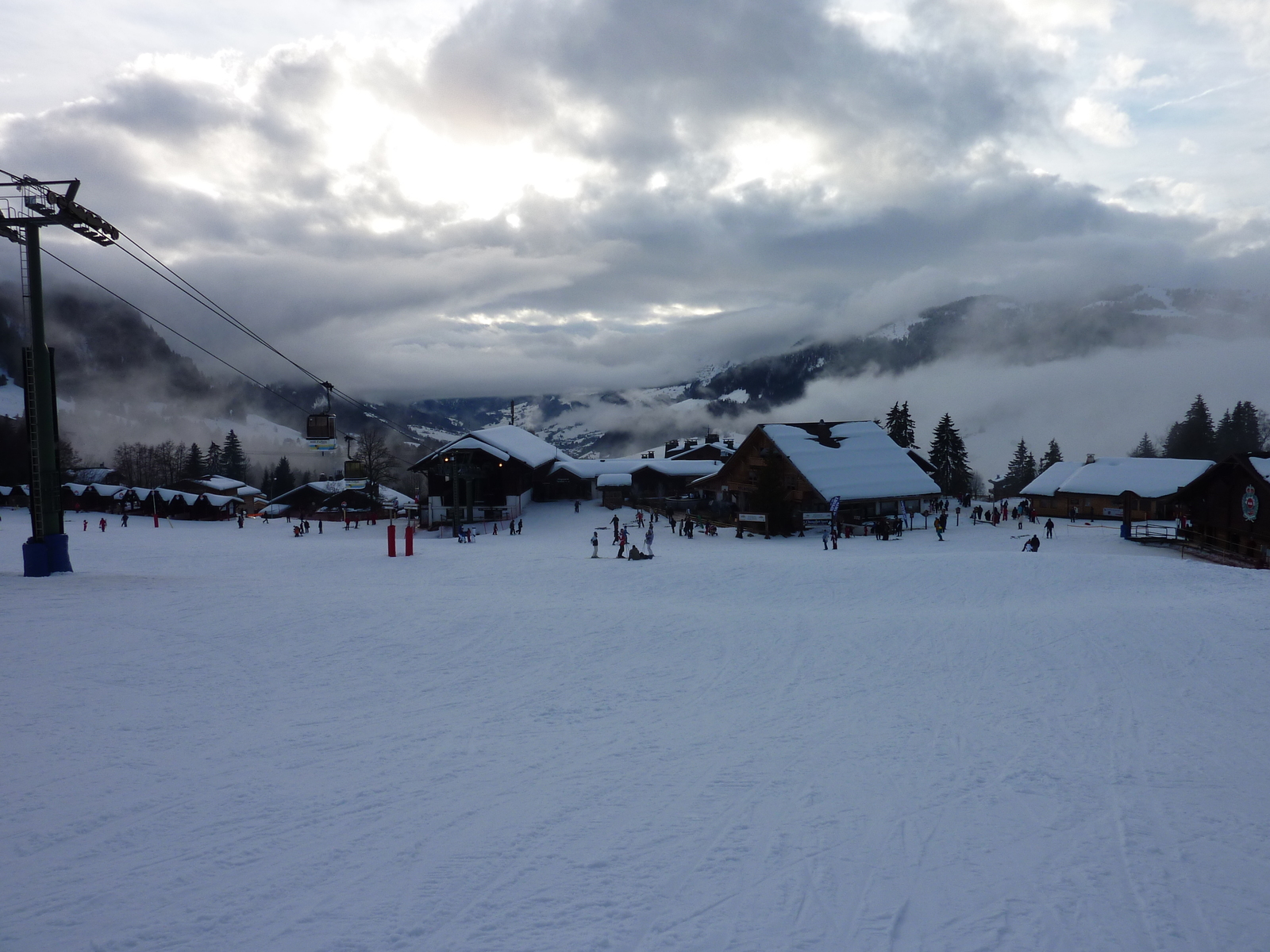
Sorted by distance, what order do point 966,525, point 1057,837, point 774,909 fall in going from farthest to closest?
point 966,525, point 1057,837, point 774,909

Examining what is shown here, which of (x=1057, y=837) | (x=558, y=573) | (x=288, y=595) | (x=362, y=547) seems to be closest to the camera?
(x=1057, y=837)

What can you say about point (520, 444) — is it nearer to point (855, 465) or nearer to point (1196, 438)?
point (855, 465)

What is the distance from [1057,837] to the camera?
833 centimetres

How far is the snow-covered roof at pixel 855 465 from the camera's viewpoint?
4588 cm

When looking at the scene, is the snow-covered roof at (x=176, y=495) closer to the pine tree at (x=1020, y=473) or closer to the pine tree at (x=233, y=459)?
the pine tree at (x=233, y=459)

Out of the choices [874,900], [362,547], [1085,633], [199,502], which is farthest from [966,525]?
[199,502]

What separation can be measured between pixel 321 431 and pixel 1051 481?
5538 centimetres

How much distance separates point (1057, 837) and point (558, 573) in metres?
19.6

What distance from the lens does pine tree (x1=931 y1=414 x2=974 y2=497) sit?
75.2 metres

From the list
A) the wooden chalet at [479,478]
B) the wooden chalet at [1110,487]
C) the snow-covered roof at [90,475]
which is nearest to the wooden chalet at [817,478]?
the wooden chalet at [1110,487]

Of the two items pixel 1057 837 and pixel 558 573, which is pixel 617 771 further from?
pixel 558 573

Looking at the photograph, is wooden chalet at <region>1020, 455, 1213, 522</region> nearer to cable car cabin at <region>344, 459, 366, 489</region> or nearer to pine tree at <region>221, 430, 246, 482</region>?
cable car cabin at <region>344, 459, 366, 489</region>

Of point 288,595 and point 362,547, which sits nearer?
point 288,595

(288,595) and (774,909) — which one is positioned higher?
(288,595)
